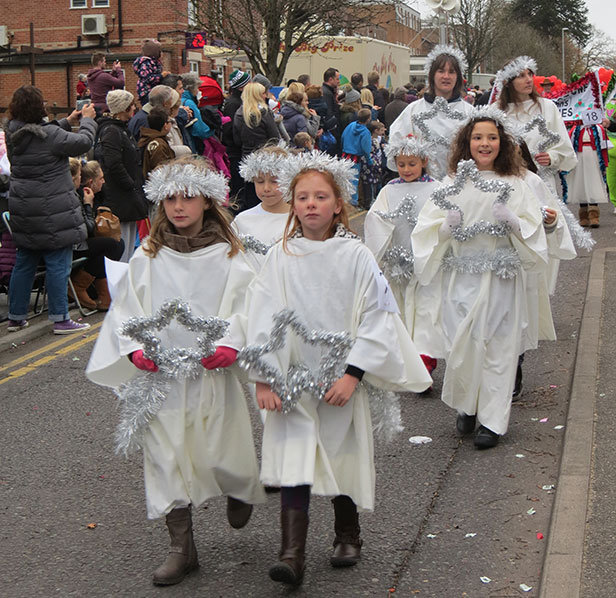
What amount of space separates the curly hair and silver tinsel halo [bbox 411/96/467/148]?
333 cm

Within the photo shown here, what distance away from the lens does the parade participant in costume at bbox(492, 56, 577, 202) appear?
8578 mm

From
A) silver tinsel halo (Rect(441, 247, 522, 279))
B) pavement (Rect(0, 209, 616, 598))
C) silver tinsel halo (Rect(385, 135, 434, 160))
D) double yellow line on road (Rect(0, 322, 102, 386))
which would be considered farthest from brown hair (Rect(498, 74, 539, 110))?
double yellow line on road (Rect(0, 322, 102, 386))

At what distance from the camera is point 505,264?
5895 mm

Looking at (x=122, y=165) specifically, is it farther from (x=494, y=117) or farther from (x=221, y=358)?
(x=221, y=358)

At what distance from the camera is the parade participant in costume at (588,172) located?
1487cm

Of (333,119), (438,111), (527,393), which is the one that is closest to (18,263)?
(438,111)

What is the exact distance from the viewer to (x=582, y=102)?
14.2 metres

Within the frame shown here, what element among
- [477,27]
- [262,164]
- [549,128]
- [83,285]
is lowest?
[83,285]

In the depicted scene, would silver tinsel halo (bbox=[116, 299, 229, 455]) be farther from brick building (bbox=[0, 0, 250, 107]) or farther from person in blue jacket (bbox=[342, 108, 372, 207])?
brick building (bbox=[0, 0, 250, 107])

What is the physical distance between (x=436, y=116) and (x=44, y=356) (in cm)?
378

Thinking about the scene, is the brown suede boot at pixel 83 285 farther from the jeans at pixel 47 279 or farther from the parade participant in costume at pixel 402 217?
the parade participant in costume at pixel 402 217

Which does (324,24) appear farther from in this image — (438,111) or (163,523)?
(163,523)

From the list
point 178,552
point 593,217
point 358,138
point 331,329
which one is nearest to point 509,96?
point 331,329

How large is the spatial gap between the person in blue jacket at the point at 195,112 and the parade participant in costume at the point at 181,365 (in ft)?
25.9
